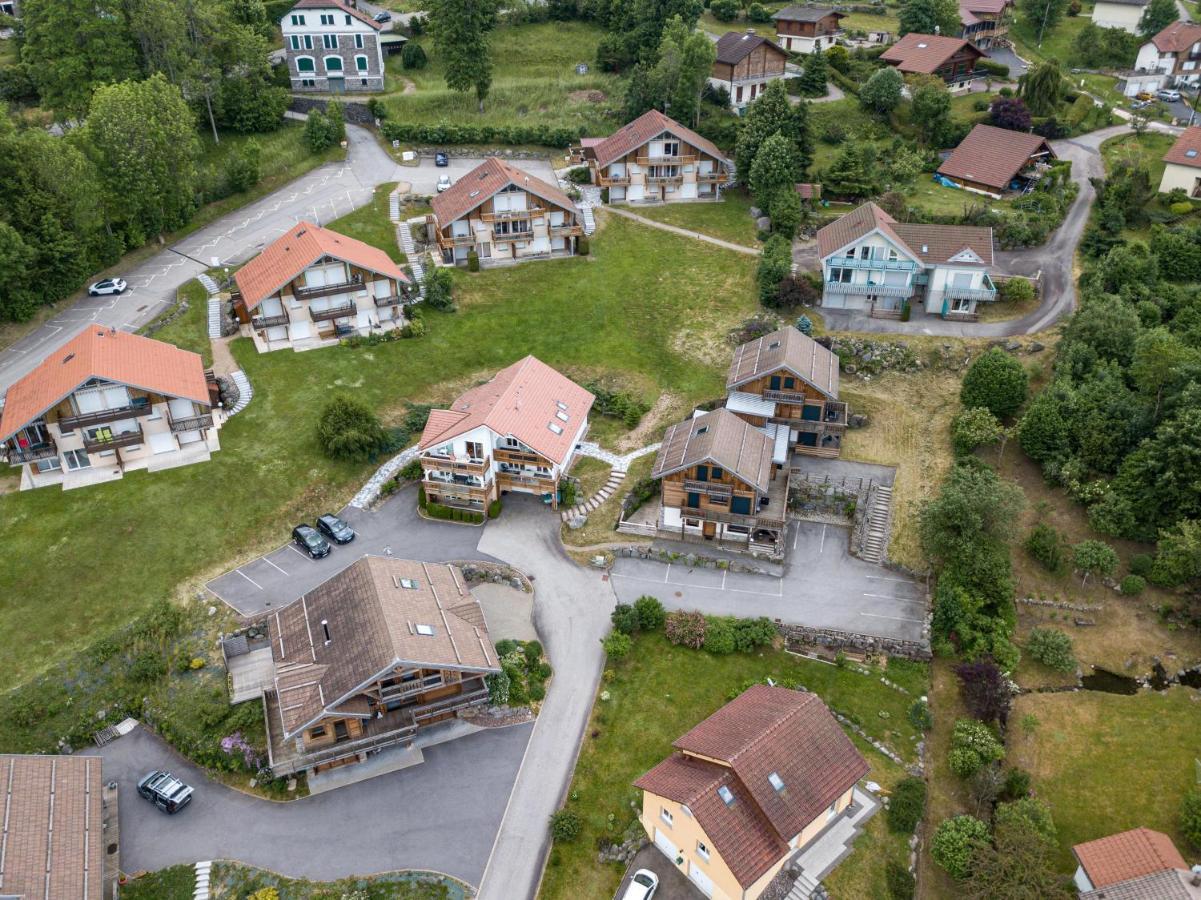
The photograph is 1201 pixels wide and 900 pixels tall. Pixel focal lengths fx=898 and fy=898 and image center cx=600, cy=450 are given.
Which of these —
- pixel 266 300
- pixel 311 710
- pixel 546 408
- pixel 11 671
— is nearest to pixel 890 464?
pixel 546 408

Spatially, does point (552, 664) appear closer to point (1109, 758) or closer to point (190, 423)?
point (1109, 758)

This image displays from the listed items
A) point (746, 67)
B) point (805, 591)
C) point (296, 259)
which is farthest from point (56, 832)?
point (746, 67)

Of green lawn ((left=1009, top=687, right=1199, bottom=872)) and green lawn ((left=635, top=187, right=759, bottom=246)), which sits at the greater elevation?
green lawn ((left=635, top=187, right=759, bottom=246))

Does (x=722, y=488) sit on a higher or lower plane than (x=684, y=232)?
lower

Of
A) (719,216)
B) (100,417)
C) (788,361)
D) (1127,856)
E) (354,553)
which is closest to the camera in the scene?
(1127,856)

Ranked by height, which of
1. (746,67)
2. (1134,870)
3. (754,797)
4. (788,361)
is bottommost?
(1134,870)

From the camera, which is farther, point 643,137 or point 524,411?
point 643,137

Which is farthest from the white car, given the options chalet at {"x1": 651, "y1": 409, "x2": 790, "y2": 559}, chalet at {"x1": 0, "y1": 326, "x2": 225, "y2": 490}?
chalet at {"x1": 0, "y1": 326, "x2": 225, "y2": 490}

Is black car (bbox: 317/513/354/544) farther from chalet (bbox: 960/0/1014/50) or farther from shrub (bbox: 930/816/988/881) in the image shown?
chalet (bbox: 960/0/1014/50)
